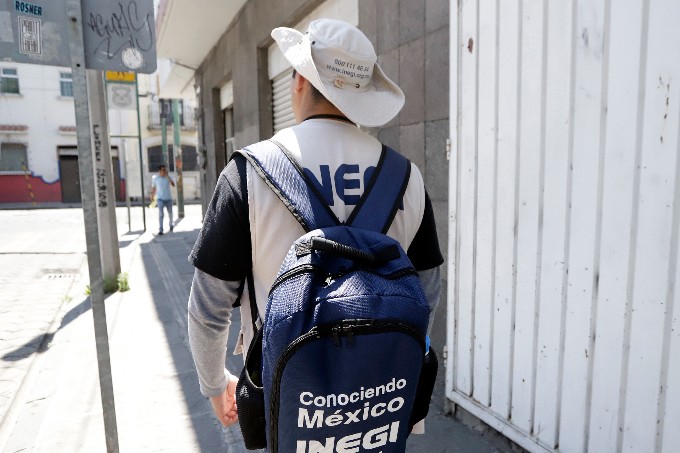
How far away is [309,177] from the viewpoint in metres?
1.26

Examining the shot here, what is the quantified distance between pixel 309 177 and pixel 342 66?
34 cm

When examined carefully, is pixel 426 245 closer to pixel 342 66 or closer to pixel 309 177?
pixel 309 177

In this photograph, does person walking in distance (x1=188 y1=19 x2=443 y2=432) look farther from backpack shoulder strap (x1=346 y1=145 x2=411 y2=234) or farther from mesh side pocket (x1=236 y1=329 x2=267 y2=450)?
mesh side pocket (x1=236 y1=329 x2=267 y2=450)

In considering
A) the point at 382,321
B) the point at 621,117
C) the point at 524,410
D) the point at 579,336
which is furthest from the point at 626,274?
the point at 382,321

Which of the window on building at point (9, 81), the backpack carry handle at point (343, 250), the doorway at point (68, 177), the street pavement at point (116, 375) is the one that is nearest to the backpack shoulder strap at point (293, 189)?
the backpack carry handle at point (343, 250)

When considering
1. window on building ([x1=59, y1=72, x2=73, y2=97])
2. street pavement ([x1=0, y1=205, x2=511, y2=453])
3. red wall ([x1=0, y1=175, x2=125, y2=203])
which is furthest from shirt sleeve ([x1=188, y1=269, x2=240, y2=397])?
window on building ([x1=59, y1=72, x2=73, y2=97])

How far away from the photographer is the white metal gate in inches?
75.5

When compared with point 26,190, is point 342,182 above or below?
above

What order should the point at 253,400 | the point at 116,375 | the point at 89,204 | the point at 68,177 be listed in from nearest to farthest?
the point at 253,400 < the point at 89,204 < the point at 116,375 < the point at 68,177

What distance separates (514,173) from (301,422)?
197 cm

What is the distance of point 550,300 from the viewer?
242 centimetres

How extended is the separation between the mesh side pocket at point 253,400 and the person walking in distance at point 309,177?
0.14 meters

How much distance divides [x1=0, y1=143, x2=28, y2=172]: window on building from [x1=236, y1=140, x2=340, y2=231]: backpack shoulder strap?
1241 inches

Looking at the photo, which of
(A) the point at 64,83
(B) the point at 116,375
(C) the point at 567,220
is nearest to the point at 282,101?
(B) the point at 116,375
